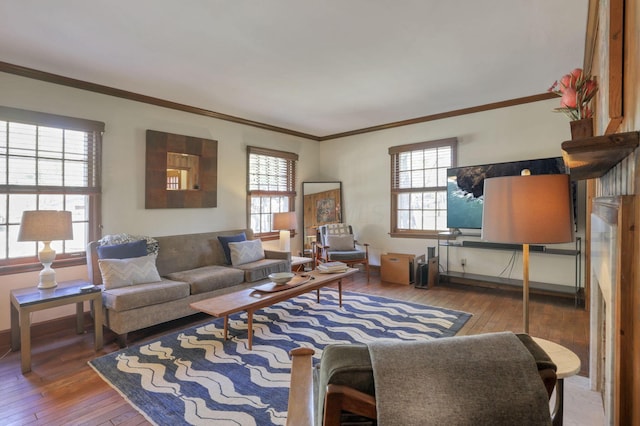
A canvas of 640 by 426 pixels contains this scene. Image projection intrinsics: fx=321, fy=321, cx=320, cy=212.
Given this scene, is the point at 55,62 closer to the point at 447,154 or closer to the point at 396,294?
the point at 396,294

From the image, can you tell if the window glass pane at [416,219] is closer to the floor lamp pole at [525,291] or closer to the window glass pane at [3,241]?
the floor lamp pole at [525,291]

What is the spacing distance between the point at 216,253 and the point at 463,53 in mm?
3726

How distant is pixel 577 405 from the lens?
187cm

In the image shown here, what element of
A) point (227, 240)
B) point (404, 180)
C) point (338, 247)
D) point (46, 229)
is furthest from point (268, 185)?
point (46, 229)

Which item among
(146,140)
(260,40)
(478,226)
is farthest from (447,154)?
(146,140)

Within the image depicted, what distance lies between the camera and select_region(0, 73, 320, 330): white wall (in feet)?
10.4

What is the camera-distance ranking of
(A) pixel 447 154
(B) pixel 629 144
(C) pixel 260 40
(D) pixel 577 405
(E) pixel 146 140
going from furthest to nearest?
(A) pixel 447 154 < (E) pixel 146 140 < (C) pixel 260 40 < (D) pixel 577 405 < (B) pixel 629 144

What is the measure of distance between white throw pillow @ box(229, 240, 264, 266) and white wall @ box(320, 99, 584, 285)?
2.30 meters

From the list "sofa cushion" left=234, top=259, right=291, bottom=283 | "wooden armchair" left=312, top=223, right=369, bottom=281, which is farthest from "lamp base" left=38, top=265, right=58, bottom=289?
"wooden armchair" left=312, top=223, right=369, bottom=281

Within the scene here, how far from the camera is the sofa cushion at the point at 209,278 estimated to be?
345cm

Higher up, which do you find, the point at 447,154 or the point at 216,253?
the point at 447,154

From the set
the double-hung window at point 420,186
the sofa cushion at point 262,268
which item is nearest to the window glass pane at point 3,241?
the sofa cushion at point 262,268

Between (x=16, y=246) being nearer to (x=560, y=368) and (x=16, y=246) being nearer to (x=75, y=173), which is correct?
(x=75, y=173)

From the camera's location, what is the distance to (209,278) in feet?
11.7
